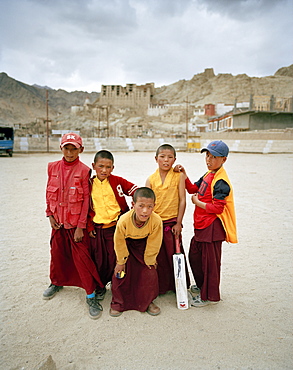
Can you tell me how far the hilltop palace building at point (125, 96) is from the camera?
218 ft

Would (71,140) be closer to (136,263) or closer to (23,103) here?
(136,263)

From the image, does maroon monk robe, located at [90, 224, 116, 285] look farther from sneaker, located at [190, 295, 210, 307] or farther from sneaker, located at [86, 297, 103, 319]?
sneaker, located at [190, 295, 210, 307]

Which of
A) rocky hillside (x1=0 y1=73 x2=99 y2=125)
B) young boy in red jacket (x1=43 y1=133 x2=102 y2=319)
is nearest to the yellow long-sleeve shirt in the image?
young boy in red jacket (x1=43 y1=133 x2=102 y2=319)

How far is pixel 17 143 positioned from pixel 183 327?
25.5 metres

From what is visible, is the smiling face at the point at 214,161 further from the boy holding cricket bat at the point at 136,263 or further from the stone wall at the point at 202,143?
the stone wall at the point at 202,143

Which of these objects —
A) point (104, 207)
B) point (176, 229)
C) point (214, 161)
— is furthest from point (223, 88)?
point (104, 207)

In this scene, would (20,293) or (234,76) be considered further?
(234,76)

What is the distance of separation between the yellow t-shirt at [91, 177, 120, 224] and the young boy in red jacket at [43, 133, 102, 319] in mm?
92

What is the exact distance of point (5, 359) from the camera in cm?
177

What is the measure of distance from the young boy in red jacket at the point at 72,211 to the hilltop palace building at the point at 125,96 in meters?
67.6

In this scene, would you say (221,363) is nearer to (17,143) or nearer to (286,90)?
(17,143)

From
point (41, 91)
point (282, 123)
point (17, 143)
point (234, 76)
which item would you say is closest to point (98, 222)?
point (17, 143)

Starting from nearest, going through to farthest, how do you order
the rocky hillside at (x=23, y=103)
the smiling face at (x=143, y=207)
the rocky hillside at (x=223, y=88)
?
the smiling face at (x=143, y=207)
the rocky hillside at (x=223, y=88)
the rocky hillside at (x=23, y=103)

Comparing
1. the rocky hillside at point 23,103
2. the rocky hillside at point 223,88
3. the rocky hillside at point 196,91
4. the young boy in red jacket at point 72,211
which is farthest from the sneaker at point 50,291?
the rocky hillside at point 23,103
